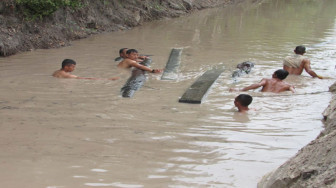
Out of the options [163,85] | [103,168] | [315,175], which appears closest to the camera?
[315,175]

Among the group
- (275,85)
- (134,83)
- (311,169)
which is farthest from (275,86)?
(311,169)

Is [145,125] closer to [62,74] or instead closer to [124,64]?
[62,74]

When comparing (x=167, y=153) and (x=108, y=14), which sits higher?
(x=108, y=14)

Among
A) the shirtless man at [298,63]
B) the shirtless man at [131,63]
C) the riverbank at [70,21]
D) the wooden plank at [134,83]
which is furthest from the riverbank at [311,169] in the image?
the riverbank at [70,21]

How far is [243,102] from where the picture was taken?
5.98 metres

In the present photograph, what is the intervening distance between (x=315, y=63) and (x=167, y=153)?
7.20 m

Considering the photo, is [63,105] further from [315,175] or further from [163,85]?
[315,175]

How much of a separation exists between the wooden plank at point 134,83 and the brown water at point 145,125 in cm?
17

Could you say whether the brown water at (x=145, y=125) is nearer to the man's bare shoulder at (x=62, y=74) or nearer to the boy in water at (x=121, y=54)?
the man's bare shoulder at (x=62, y=74)

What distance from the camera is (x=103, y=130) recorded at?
4.96 m

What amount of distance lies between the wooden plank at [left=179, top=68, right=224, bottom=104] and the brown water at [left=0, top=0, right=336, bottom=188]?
0.48ft

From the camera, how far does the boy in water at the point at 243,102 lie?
5977 mm

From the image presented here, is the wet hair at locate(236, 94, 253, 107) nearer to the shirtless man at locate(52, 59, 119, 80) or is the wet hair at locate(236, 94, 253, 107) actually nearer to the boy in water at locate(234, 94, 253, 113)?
the boy in water at locate(234, 94, 253, 113)

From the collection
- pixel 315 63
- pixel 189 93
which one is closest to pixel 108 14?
pixel 315 63
